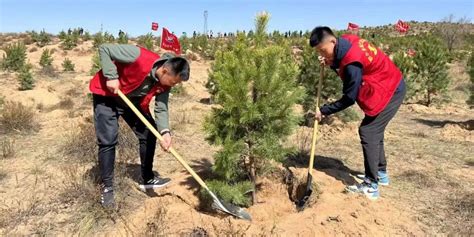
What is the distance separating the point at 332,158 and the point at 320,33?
2336mm

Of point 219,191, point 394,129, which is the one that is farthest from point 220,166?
point 394,129

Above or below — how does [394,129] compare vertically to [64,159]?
above

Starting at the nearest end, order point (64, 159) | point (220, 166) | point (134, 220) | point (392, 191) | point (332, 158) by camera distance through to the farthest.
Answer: point (134, 220) < point (220, 166) < point (392, 191) < point (64, 159) < point (332, 158)

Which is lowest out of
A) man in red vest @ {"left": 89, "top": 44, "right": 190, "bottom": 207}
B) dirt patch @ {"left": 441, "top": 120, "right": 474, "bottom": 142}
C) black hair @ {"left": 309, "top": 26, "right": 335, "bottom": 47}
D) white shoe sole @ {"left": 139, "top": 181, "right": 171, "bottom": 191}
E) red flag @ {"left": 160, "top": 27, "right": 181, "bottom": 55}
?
white shoe sole @ {"left": 139, "top": 181, "right": 171, "bottom": 191}

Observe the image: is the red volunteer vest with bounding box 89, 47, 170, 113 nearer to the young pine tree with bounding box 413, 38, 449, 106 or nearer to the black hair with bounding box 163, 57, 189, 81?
the black hair with bounding box 163, 57, 189, 81

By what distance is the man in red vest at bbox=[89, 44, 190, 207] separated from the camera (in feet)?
11.7

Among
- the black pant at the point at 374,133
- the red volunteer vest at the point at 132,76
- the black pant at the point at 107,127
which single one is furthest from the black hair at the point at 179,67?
the black pant at the point at 374,133

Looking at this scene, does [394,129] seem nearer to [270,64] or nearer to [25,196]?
[270,64]

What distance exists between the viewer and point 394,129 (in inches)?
303

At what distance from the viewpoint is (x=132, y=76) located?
3.70 meters

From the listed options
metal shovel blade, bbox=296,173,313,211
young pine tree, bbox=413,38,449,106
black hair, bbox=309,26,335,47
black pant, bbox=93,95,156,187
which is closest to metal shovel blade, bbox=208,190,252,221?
metal shovel blade, bbox=296,173,313,211

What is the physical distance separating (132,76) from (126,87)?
14cm

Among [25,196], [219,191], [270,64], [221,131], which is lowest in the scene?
[25,196]

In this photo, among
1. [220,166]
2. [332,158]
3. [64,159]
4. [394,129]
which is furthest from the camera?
[394,129]
